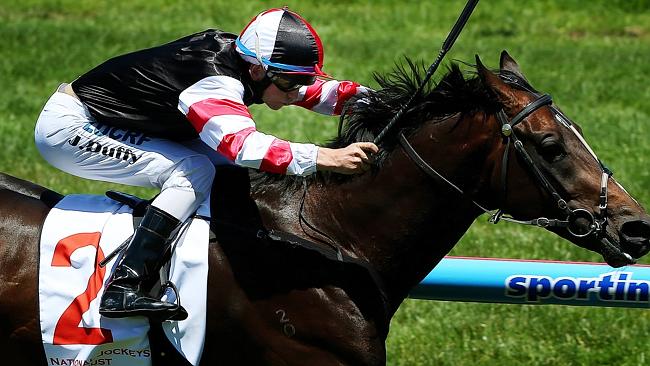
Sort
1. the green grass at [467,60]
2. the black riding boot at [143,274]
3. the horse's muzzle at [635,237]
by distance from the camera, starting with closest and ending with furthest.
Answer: the horse's muzzle at [635,237], the black riding boot at [143,274], the green grass at [467,60]

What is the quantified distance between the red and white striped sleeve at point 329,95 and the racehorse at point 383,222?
0.54m

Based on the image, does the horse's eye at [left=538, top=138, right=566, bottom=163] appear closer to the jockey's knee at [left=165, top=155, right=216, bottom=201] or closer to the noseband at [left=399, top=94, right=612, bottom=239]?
the noseband at [left=399, top=94, right=612, bottom=239]

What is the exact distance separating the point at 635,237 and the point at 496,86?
0.79 m

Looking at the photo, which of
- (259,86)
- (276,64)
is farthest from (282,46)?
(259,86)

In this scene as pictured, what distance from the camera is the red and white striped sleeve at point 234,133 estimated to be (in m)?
4.13

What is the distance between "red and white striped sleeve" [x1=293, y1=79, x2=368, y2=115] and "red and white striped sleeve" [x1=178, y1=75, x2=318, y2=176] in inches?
32.3

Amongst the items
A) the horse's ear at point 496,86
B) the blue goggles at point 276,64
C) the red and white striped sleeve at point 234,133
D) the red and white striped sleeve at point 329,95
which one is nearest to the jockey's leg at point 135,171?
the red and white striped sleeve at point 234,133

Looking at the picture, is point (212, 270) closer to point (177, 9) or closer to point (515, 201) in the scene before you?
point (515, 201)

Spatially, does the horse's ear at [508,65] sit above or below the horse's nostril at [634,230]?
above

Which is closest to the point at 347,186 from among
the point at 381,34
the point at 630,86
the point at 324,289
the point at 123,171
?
the point at 324,289

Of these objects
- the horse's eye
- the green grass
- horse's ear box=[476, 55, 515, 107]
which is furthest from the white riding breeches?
the green grass

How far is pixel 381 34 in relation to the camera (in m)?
18.0

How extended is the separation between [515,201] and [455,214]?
0.84ft

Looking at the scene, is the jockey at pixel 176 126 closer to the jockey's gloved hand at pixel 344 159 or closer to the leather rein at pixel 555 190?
the jockey's gloved hand at pixel 344 159
